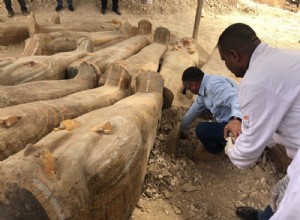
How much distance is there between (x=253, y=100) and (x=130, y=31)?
4368mm

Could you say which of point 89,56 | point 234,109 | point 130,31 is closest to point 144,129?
point 234,109

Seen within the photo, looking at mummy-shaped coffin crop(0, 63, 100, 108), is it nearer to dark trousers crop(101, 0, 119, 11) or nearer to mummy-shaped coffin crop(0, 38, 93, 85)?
mummy-shaped coffin crop(0, 38, 93, 85)

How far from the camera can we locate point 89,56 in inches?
171

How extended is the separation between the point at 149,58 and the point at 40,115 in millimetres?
2311

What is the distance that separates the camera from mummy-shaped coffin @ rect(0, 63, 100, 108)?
287cm

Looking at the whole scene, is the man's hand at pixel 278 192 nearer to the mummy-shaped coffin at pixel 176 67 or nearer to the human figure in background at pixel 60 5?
the mummy-shaped coffin at pixel 176 67

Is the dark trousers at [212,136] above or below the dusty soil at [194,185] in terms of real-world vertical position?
above

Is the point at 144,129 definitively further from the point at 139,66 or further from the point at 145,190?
the point at 139,66

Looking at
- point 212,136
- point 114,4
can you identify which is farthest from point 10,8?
point 212,136

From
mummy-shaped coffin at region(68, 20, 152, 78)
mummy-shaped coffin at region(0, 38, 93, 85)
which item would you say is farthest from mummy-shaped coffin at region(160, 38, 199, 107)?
mummy-shaped coffin at region(0, 38, 93, 85)

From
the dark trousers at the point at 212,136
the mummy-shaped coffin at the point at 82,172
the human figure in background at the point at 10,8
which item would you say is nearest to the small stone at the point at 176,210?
the mummy-shaped coffin at the point at 82,172

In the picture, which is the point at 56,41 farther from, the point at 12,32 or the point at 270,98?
the point at 270,98

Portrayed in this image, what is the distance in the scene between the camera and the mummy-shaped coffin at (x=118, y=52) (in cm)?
416

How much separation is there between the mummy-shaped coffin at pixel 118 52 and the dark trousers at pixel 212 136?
1.65 m
